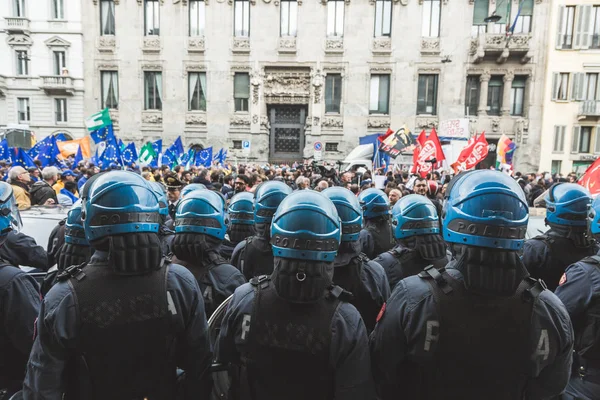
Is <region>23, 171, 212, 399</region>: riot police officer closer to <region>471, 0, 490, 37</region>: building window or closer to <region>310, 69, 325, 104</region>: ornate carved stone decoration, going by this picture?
<region>310, 69, 325, 104</region>: ornate carved stone decoration

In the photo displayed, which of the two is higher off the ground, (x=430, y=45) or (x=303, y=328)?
(x=430, y=45)

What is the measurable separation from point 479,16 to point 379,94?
7875 millimetres

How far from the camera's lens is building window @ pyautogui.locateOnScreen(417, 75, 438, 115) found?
2602 cm

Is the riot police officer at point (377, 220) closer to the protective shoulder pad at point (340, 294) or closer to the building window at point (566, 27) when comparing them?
the protective shoulder pad at point (340, 294)

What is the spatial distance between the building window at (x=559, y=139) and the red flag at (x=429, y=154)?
17489 mm

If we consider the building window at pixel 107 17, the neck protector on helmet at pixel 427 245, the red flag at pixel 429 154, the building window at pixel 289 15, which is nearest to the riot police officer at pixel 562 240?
the neck protector on helmet at pixel 427 245

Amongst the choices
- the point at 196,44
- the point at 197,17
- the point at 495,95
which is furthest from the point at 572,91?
the point at 197,17

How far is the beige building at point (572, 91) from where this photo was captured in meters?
25.0

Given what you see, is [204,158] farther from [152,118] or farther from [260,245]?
[260,245]

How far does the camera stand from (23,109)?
27234 mm

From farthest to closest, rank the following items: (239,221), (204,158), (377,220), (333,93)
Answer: (333,93)
(204,158)
(377,220)
(239,221)

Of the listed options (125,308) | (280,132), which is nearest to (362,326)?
(125,308)

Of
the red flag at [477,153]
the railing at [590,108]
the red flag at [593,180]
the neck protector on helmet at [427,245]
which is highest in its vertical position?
the railing at [590,108]

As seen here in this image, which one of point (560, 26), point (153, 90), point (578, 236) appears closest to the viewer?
point (578, 236)
